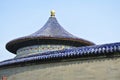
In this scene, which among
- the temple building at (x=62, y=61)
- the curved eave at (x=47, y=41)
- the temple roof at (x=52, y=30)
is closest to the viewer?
the temple building at (x=62, y=61)

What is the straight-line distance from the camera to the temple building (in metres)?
9.59

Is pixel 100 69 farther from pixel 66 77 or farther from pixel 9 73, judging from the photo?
pixel 9 73

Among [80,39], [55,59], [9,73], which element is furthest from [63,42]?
[55,59]

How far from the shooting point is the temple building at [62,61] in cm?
959

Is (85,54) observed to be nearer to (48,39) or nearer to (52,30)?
(48,39)

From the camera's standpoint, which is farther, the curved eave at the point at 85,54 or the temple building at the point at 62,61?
the temple building at the point at 62,61

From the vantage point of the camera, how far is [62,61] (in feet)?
35.4

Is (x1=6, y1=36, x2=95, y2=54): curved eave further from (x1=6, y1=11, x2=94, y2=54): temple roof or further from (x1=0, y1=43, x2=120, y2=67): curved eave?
(x1=0, y1=43, x2=120, y2=67): curved eave

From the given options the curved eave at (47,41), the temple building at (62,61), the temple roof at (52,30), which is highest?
the temple roof at (52,30)

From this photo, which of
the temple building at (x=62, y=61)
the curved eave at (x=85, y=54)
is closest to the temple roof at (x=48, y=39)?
the temple building at (x=62, y=61)

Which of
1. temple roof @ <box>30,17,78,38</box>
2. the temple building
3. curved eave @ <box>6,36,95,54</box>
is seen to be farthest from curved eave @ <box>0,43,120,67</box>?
temple roof @ <box>30,17,78,38</box>

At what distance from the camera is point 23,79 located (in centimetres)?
1227

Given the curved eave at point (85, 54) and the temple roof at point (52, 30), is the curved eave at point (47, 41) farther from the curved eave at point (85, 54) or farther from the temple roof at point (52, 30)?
the curved eave at point (85, 54)

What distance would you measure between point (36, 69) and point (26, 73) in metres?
0.65
